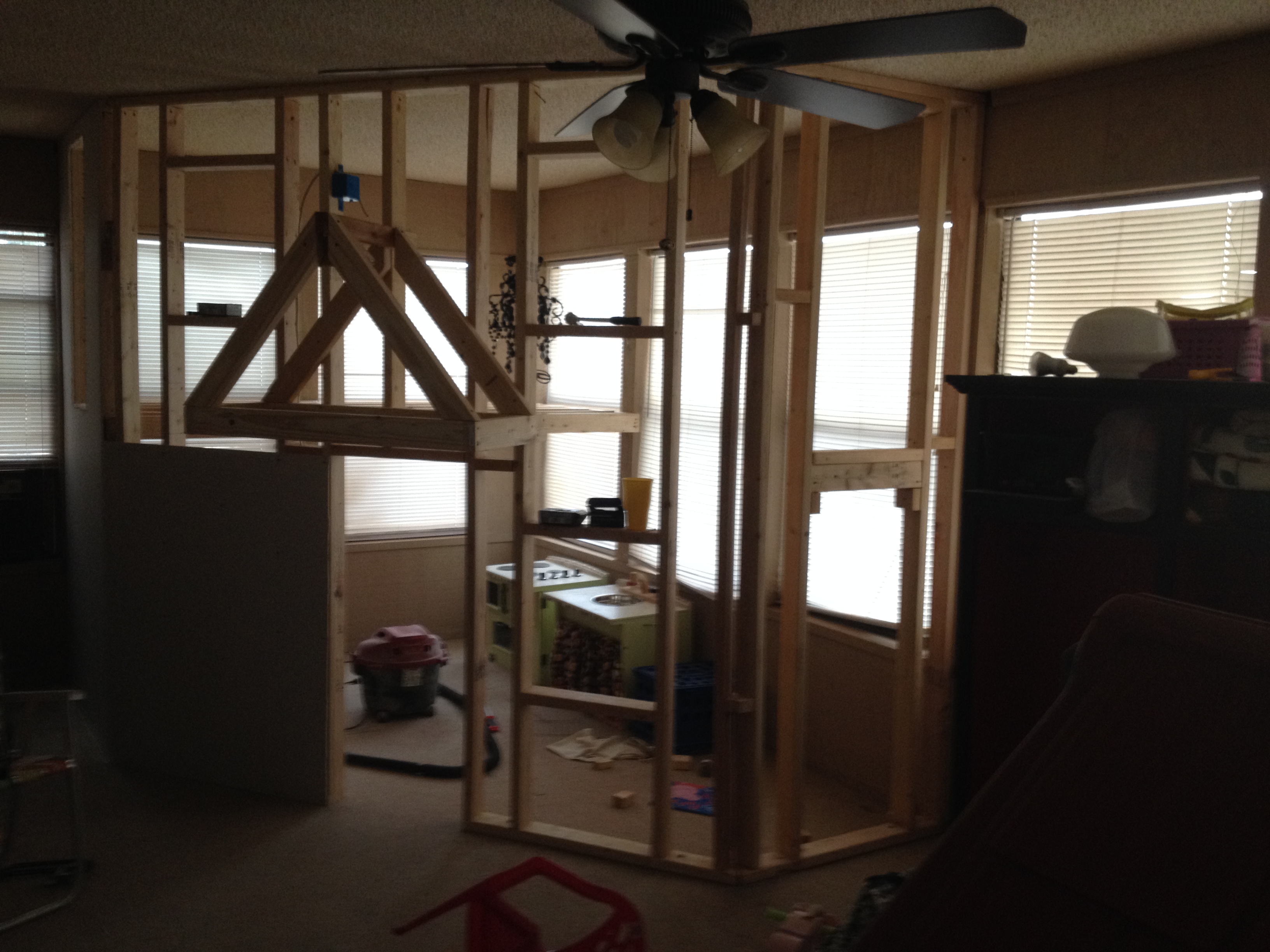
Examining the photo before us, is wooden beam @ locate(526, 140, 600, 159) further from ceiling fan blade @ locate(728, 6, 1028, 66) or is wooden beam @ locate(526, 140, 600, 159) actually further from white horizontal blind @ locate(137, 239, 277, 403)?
white horizontal blind @ locate(137, 239, 277, 403)

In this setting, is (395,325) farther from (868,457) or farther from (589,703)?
(868,457)

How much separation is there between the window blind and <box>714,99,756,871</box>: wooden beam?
215 centimetres

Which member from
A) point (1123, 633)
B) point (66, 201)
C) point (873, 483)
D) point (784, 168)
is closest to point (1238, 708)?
point (1123, 633)

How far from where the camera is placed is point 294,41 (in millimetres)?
3230

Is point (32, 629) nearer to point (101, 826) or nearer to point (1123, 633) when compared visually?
point (101, 826)

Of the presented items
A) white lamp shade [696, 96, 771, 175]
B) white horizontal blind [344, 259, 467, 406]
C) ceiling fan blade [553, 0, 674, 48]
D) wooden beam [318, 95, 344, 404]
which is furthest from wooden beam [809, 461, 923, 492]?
white horizontal blind [344, 259, 467, 406]

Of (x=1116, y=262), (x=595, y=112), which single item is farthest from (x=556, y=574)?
(x=595, y=112)

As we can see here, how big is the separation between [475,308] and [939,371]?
1.75 m

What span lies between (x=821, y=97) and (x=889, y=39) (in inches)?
14.3

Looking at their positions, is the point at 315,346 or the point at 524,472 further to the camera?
the point at 524,472

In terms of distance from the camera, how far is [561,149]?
332 centimetres

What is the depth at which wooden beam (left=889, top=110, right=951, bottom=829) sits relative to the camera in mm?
3492

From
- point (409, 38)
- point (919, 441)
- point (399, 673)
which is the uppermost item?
point (409, 38)

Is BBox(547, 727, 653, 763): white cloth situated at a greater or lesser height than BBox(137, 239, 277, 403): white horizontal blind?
lesser
